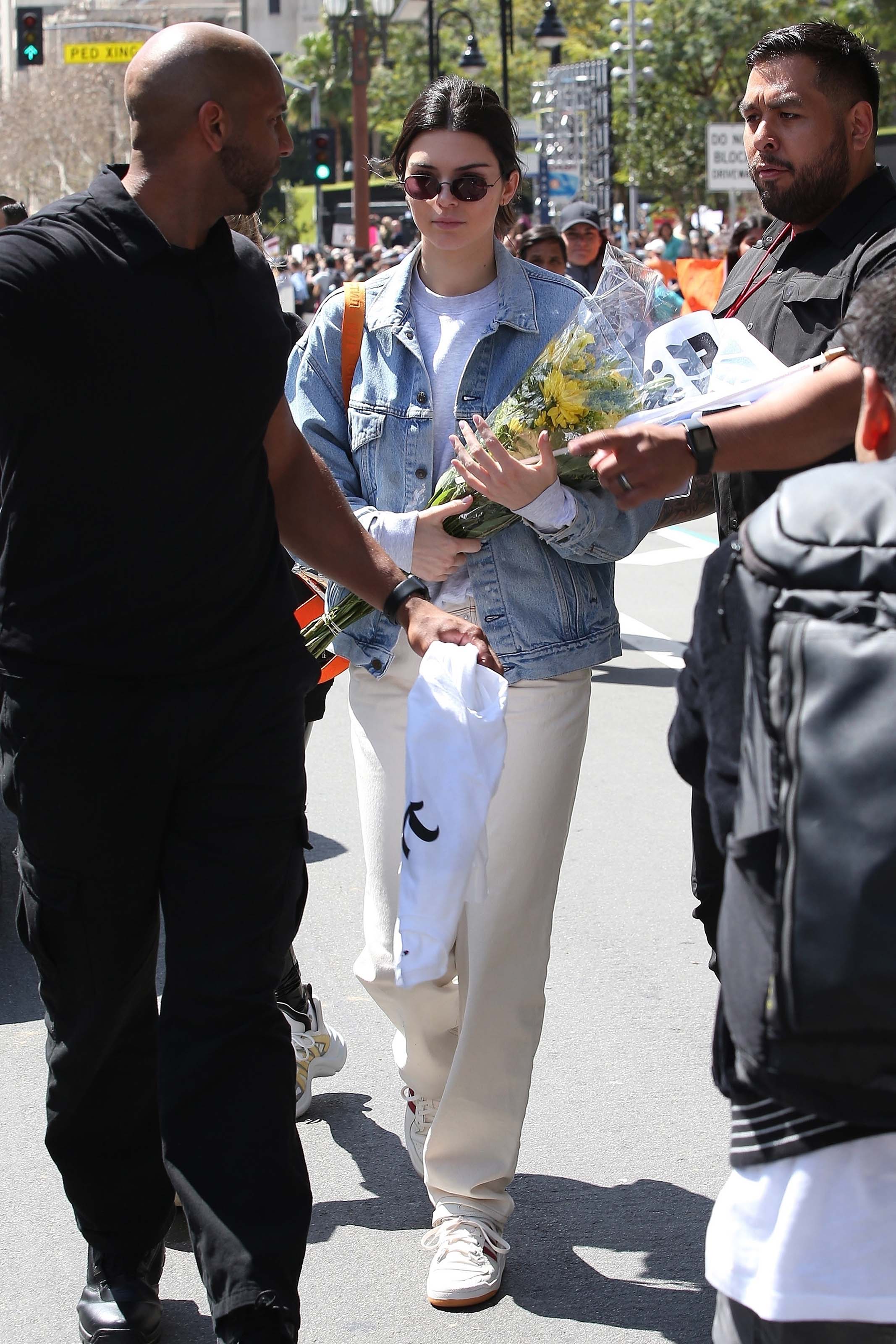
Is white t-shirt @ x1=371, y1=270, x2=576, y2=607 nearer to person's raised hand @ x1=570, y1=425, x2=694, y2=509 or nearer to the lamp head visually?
person's raised hand @ x1=570, y1=425, x2=694, y2=509

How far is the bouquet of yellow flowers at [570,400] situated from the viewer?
324cm

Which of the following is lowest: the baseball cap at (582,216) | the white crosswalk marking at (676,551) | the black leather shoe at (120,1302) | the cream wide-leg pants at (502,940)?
the white crosswalk marking at (676,551)

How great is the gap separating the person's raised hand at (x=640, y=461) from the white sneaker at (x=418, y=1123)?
5.55 feet

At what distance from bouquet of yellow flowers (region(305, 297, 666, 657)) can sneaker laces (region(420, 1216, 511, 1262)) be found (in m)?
1.44

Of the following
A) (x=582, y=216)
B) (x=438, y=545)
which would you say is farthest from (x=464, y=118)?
(x=582, y=216)

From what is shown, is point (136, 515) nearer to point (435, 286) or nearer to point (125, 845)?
point (125, 845)

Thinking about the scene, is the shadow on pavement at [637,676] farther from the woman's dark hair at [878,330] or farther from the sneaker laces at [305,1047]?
the woman's dark hair at [878,330]

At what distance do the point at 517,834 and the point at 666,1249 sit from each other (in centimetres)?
93

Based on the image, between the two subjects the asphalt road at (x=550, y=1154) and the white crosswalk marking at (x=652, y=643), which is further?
the white crosswalk marking at (x=652, y=643)

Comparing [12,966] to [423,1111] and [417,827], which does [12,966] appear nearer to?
[423,1111]

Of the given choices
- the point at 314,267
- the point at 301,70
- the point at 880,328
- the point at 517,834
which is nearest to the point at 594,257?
the point at 517,834

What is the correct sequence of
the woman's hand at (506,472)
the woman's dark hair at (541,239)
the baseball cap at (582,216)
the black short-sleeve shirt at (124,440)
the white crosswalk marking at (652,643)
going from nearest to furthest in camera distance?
the black short-sleeve shirt at (124,440)
the woman's hand at (506,472)
the woman's dark hair at (541,239)
the white crosswalk marking at (652,643)
the baseball cap at (582,216)

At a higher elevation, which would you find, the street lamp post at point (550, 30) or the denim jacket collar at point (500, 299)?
the street lamp post at point (550, 30)

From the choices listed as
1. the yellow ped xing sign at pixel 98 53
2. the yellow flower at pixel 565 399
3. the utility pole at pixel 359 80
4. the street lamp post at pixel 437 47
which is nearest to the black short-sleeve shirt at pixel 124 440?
the yellow flower at pixel 565 399
